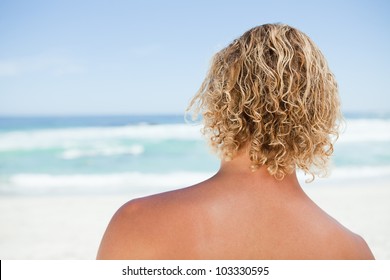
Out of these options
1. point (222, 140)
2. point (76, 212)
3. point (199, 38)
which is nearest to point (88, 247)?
point (76, 212)

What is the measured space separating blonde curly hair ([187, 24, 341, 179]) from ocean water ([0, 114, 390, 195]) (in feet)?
16.5

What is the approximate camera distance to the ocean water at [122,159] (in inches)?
356

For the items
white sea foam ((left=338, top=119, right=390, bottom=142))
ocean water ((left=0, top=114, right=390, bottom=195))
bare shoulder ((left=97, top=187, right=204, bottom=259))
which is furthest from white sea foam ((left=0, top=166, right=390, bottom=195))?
bare shoulder ((left=97, top=187, right=204, bottom=259))

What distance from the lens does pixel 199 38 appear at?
2556 cm

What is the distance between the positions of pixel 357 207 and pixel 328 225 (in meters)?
5.88

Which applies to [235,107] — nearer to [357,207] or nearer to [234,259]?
[234,259]

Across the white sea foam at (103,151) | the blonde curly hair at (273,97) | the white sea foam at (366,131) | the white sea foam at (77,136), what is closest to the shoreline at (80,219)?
the blonde curly hair at (273,97)

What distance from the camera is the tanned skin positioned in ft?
3.86

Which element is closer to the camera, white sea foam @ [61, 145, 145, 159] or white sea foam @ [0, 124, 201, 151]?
white sea foam @ [61, 145, 145, 159]

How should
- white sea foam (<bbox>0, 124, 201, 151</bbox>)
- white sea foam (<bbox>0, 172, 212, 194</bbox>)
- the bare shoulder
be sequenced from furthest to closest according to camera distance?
white sea foam (<bbox>0, 124, 201, 151</bbox>), white sea foam (<bbox>0, 172, 212, 194</bbox>), the bare shoulder

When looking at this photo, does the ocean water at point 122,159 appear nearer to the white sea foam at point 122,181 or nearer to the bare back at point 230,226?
the white sea foam at point 122,181

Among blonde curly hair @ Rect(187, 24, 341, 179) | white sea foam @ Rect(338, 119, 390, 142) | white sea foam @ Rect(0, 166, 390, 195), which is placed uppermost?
blonde curly hair @ Rect(187, 24, 341, 179)

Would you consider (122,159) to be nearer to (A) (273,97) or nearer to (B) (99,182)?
(B) (99,182)

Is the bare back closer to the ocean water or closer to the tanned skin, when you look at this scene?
the tanned skin
